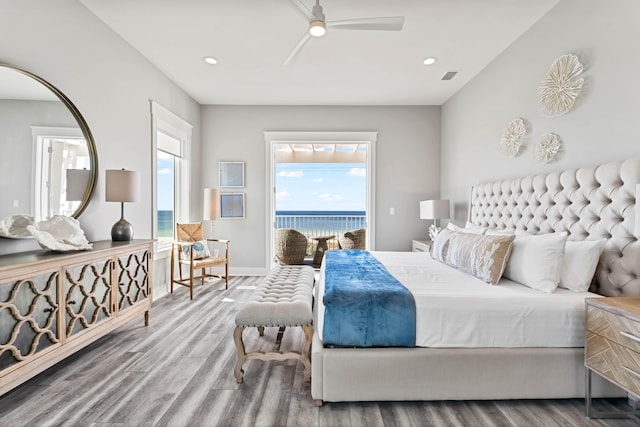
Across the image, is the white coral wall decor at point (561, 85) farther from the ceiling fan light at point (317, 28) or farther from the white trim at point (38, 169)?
the white trim at point (38, 169)

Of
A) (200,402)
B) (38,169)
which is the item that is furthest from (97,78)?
(200,402)

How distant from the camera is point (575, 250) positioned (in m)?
2.02

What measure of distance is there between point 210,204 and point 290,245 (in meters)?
1.37

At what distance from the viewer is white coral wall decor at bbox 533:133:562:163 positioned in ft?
8.19

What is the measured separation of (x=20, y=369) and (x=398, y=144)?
16.0 ft

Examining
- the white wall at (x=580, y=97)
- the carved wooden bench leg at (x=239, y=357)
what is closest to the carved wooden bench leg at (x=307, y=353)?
the carved wooden bench leg at (x=239, y=357)

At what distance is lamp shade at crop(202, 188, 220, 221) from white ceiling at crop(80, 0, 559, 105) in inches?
57.2

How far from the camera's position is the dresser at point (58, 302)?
165cm

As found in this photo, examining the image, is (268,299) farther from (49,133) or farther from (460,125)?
(460,125)

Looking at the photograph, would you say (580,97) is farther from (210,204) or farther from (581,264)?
(210,204)

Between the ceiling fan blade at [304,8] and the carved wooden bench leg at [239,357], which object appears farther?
the ceiling fan blade at [304,8]

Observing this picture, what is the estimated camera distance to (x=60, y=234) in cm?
222

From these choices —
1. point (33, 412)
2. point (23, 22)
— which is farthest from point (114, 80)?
point (33, 412)

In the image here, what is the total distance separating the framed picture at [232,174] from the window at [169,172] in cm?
58
